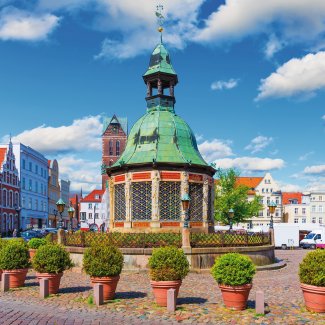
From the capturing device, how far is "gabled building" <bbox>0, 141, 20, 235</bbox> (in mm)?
54000

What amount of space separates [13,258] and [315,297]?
9814 millimetres

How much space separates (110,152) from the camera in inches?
4109

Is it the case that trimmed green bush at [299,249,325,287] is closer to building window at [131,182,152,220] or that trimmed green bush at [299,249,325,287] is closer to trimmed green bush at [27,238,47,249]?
building window at [131,182,152,220]

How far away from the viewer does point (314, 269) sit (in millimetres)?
10039

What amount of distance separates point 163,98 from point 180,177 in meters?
6.66

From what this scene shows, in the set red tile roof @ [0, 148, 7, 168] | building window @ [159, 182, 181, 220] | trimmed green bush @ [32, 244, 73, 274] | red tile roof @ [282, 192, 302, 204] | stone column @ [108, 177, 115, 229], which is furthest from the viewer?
red tile roof @ [282, 192, 302, 204]

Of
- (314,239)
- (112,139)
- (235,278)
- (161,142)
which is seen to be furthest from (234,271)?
(112,139)

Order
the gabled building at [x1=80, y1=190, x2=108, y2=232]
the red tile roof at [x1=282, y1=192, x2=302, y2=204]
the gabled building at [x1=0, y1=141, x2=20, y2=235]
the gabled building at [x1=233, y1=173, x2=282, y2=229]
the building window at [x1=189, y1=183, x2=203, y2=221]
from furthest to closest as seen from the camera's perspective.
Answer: the gabled building at [x1=80, y1=190, x2=108, y2=232] → the red tile roof at [x1=282, y1=192, x2=302, y2=204] → the gabled building at [x1=233, y1=173, x2=282, y2=229] → the gabled building at [x1=0, y1=141, x2=20, y2=235] → the building window at [x1=189, y1=183, x2=203, y2=221]

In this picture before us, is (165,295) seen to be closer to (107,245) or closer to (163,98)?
(107,245)

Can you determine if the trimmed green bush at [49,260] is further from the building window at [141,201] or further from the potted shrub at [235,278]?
the building window at [141,201]

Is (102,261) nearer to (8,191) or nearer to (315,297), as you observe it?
(315,297)

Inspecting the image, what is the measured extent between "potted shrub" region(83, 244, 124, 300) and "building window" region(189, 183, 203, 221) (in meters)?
12.4

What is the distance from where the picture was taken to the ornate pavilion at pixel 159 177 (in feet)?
76.2

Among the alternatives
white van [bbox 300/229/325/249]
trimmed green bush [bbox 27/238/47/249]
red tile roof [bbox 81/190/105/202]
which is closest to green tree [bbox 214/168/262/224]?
white van [bbox 300/229/325/249]
